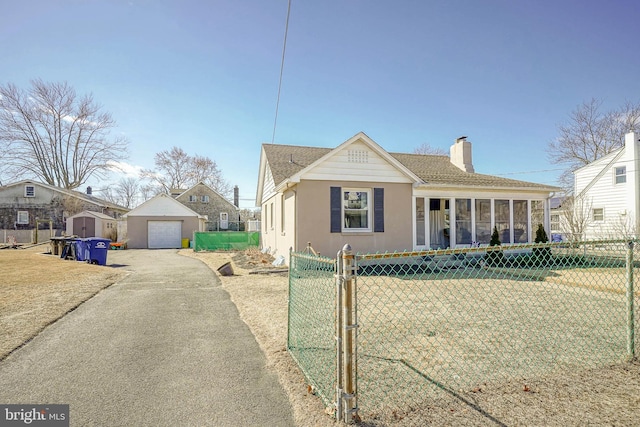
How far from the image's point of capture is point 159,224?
2650 centimetres

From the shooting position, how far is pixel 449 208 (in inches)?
512

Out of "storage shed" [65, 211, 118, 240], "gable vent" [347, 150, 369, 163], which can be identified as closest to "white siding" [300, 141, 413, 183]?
"gable vent" [347, 150, 369, 163]

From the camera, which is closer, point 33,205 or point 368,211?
point 368,211

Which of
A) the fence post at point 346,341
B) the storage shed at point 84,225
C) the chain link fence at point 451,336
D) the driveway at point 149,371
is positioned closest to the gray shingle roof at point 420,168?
the chain link fence at point 451,336

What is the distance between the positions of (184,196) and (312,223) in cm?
2671

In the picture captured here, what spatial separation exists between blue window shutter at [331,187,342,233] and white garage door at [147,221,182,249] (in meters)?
20.1

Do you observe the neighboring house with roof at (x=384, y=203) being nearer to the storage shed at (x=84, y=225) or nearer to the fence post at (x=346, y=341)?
the fence post at (x=346, y=341)

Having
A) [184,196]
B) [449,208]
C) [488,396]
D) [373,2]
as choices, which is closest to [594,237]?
[449,208]

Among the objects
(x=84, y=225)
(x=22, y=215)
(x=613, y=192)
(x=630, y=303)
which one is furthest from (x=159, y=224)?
(x=613, y=192)

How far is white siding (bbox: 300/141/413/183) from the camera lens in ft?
36.1

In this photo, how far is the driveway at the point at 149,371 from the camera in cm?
270

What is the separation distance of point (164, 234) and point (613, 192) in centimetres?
3200

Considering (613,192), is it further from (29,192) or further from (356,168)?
(29,192)

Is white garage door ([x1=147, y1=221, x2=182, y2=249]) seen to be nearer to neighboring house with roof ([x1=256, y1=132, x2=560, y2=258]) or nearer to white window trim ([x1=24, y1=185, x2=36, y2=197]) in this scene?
white window trim ([x1=24, y1=185, x2=36, y2=197])
